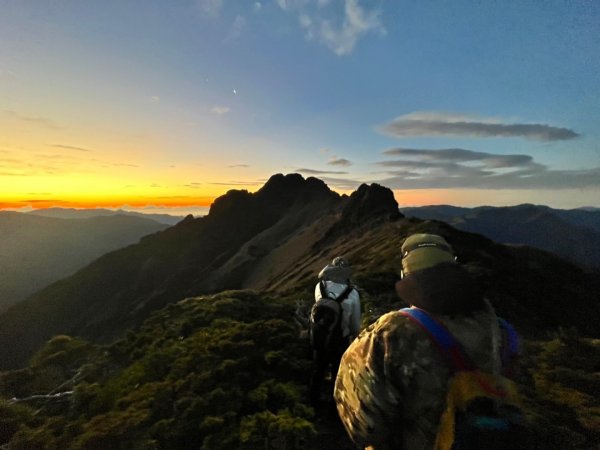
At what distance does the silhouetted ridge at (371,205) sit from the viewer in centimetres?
9069

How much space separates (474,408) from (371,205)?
9164 centimetres

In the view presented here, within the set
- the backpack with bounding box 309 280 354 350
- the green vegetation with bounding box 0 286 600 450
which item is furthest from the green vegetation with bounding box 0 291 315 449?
the backpack with bounding box 309 280 354 350

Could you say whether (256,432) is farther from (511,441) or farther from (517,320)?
(517,320)

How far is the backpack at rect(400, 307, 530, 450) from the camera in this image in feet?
9.75

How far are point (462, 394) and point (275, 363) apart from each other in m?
6.99

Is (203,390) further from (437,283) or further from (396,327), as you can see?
(437,283)

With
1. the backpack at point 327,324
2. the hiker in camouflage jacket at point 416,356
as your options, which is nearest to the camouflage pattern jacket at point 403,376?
the hiker in camouflage jacket at point 416,356

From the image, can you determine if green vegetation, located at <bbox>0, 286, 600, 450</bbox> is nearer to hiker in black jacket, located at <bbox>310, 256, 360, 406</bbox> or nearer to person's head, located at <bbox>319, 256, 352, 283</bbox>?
hiker in black jacket, located at <bbox>310, 256, 360, 406</bbox>

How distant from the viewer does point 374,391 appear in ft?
11.1

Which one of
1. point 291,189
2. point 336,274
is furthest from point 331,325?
point 291,189

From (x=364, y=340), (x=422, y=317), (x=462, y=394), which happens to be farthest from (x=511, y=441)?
(x=364, y=340)

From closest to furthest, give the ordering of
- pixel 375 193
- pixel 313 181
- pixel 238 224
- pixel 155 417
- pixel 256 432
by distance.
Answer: pixel 256 432 → pixel 155 417 → pixel 375 193 → pixel 238 224 → pixel 313 181

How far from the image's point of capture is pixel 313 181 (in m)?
186

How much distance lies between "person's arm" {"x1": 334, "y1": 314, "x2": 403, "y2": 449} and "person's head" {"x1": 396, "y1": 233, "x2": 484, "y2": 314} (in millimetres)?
383
